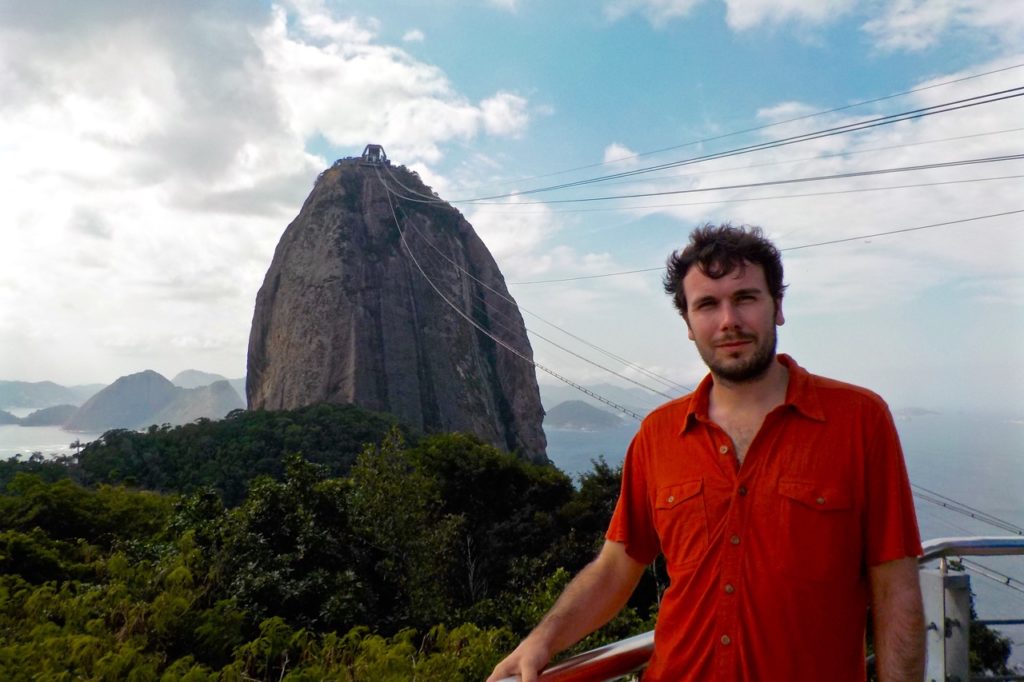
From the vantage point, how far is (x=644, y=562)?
1.91m

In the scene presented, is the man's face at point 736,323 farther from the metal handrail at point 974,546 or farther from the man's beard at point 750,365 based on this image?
the metal handrail at point 974,546

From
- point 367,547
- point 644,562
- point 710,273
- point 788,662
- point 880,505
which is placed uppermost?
point 710,273

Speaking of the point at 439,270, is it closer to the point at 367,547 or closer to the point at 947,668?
the point at 367,547

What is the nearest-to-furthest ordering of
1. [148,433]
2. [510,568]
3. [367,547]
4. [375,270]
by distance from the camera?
[367,547]
[510,568]
[148,433]
[375,270]

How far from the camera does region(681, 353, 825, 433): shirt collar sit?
5.46 ft

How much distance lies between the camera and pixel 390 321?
3859 centimetres

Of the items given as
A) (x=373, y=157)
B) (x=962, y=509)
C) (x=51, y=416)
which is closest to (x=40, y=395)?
(x=51, y=416)

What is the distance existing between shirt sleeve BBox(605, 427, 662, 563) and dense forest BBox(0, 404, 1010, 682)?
2.67 m

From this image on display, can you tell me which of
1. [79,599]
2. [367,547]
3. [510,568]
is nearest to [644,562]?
[79,599]

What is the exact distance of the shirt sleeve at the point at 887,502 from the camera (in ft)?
5.01

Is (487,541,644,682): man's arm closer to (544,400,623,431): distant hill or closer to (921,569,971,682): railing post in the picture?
(921,569,971,682): railing post

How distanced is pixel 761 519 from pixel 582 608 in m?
0.49

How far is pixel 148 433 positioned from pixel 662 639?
2556 cm

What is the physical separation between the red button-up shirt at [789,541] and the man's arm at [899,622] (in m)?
0.04
